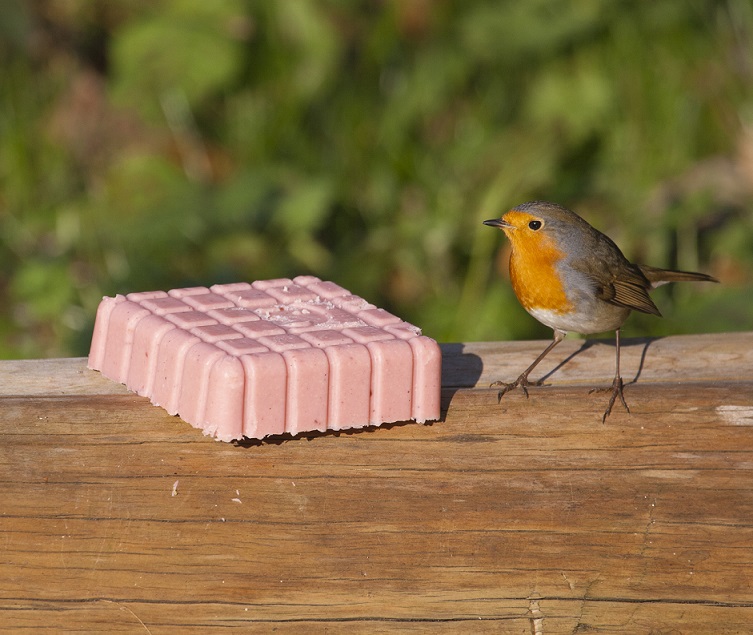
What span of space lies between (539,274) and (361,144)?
3.30 meters

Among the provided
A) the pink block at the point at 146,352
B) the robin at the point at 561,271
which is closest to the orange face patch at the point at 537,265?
the robin at the point at 561,271

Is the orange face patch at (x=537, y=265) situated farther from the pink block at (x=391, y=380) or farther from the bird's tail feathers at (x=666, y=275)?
the pink block at (x=391, y=380)

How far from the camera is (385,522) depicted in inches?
83.3

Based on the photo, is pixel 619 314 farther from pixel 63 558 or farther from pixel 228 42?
pixel 228 42

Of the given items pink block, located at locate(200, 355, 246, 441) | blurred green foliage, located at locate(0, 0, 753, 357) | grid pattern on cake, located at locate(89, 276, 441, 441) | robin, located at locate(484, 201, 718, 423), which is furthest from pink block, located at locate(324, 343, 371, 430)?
blurred green foliage, located at locate(0, 0, 753, 357)

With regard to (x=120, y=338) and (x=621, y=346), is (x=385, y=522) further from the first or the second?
(x=621, y=346)

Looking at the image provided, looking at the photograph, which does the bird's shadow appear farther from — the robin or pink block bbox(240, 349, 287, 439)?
pink block bbox(240, 349, 287, 439)

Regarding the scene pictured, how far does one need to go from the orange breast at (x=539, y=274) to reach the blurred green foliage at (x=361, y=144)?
202 centimetres

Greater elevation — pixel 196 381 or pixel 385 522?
pixel 196 381

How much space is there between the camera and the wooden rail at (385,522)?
2068 mm

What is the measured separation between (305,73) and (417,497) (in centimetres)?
436

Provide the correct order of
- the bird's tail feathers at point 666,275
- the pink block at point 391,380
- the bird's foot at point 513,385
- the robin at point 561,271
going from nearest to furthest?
the pink block at point 391,380, the bird's foot at point 513,385, the robin at point 561,271, the bird's tail feathers at point 666,275

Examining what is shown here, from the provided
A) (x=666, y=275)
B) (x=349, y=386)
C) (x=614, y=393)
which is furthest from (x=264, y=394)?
(x=666, y=275)

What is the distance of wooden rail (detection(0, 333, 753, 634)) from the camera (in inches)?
81.4
